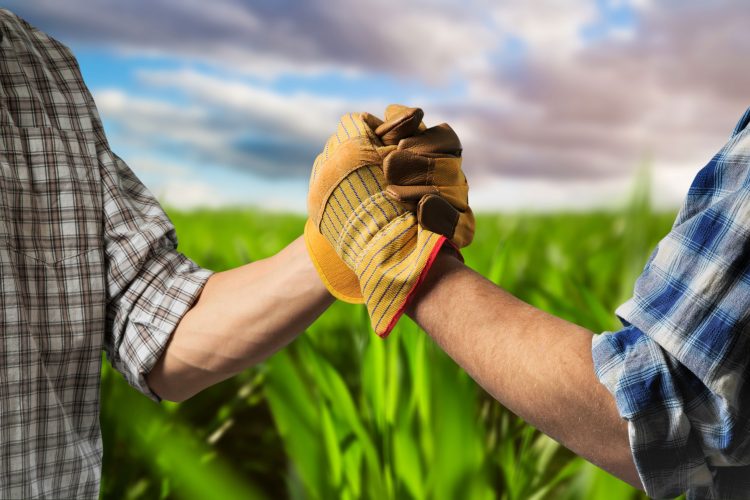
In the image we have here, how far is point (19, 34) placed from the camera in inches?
37.9

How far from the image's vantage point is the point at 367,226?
68 centimetres

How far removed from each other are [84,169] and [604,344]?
2.33 ft

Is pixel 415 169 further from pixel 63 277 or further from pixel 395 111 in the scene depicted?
pixel 63 277

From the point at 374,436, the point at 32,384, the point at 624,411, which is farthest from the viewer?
the point at 374,436

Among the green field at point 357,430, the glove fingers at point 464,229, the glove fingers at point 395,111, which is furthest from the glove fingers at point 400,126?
the green field at point 357,430

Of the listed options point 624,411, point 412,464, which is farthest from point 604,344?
point 412,464

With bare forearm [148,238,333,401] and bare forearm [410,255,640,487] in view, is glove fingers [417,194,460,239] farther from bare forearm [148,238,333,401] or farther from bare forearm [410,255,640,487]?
bare forearm [148,238,333,401]

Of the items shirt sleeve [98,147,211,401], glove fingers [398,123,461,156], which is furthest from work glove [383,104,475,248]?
shirt sleeve [98,147,211,401]

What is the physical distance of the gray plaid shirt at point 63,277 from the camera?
0.85m

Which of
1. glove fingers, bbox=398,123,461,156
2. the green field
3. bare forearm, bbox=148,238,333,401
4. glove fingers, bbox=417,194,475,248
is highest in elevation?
glove fingers, bbox=398,123,461,156

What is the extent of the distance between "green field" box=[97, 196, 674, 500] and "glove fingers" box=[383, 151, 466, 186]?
227 mm

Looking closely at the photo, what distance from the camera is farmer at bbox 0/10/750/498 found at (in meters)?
0.52

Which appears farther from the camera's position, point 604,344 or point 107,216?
point 107,216

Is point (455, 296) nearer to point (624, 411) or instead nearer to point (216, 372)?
point (624, 411)
